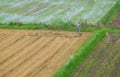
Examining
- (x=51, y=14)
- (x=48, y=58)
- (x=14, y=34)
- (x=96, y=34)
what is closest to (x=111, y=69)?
(x=48, y=58)

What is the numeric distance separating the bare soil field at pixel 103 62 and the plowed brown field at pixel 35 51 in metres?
1.24

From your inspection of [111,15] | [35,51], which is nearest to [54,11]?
[111,15]

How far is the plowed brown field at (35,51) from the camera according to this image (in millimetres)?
15180

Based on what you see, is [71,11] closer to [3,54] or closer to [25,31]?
[25,31]

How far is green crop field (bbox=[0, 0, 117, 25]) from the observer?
23797mm

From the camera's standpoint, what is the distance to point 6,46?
61.4ft

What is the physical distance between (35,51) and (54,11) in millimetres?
9201

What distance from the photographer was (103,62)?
15.4 metres

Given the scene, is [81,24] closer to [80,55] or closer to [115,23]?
[115,23]

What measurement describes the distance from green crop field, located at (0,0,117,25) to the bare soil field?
5091 millimetres

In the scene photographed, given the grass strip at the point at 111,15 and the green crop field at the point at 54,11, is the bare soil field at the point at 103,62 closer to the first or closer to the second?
the grass strip at the point at 111,15

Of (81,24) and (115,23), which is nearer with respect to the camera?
(81,24)

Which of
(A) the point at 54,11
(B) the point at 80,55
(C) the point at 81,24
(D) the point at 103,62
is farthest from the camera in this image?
(A) the point at 54,11

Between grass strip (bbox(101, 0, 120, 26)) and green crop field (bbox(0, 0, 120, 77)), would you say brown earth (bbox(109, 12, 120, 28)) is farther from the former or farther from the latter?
grass strip (bbox(101, 0, 120, 26))
